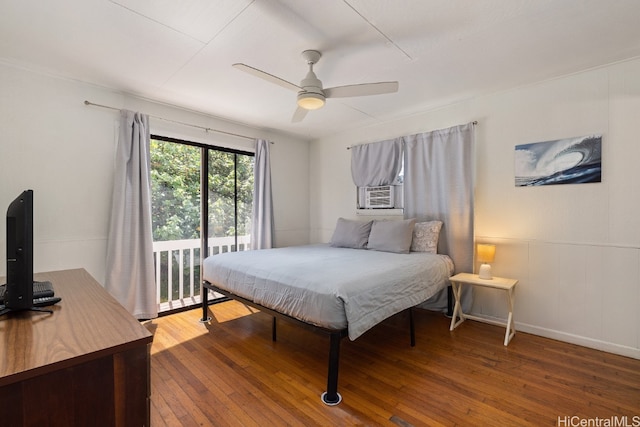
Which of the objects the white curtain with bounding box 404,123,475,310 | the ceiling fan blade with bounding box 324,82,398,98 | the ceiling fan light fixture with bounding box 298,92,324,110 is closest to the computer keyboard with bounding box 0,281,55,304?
the ceiling fan light fixture with bounding box 298,92,324,110

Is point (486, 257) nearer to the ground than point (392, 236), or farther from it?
nearer to the ground

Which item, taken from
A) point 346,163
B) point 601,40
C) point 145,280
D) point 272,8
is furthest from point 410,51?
point 145,280

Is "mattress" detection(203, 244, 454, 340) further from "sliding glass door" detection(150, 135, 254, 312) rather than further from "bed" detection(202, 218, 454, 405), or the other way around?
"sliding glass door" detection(150, 135, 254, 312)

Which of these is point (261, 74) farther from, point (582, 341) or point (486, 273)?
point (582, 341)

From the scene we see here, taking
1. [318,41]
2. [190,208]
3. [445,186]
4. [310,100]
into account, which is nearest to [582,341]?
[445,186]

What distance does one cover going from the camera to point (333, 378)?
6.10ft

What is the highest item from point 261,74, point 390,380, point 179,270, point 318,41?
point 318,41

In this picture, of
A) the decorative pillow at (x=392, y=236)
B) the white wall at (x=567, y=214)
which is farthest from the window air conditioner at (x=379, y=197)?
the white wall at (x=567, y=214)

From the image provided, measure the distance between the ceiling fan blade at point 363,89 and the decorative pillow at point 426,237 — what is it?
176 cm

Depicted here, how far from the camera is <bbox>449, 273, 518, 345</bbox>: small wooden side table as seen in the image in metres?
2.66

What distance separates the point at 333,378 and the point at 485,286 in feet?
5.82

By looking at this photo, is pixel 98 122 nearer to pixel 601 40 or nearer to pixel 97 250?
pixel 97 250

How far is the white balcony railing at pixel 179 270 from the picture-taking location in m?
3.64

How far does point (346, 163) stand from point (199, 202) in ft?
7.09
